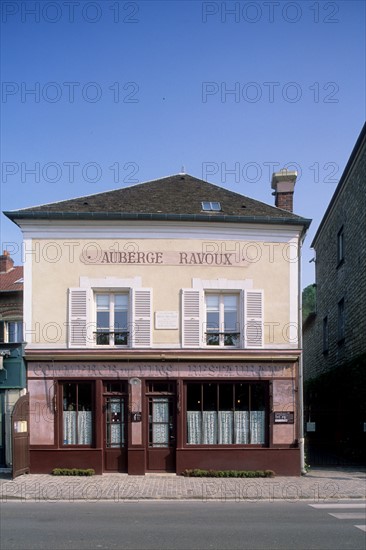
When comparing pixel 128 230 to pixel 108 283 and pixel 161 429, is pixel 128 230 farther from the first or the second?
pixel 161 429

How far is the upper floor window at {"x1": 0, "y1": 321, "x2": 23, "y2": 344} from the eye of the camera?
19156mm

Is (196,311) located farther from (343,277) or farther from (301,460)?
(343,277)

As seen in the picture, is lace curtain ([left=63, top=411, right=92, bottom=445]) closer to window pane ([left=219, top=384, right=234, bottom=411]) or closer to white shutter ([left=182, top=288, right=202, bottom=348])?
white shutter ([left=182, top=288, right=202, bottom=348])

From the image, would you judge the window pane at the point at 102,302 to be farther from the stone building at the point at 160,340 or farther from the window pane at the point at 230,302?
the window pane at the point at 230,302

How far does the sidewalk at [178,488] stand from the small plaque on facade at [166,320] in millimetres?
3900

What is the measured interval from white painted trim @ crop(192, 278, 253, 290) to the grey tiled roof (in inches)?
66.1

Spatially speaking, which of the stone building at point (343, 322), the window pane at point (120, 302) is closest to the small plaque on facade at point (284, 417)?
the stone building at point (343, 322)

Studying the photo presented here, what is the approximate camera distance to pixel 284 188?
19.7m

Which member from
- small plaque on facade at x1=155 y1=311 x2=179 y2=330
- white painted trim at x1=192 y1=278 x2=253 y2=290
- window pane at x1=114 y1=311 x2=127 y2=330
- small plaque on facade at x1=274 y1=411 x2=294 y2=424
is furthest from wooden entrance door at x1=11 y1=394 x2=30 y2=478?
small plaque on facade at x1=274 y1=411 x2=294 y2=424

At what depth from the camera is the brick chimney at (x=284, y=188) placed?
1961 cm

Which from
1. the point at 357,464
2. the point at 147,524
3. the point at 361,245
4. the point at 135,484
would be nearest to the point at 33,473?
the point at 135,484

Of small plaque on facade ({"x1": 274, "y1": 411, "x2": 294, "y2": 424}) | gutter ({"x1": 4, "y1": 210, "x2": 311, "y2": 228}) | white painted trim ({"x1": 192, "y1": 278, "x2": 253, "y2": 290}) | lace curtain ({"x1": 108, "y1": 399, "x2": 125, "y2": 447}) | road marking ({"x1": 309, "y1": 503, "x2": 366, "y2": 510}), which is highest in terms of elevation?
gutter ({"x1": 4, "y1": 210, "x2": 311, "y2": 228})

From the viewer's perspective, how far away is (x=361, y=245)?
65.6 ft

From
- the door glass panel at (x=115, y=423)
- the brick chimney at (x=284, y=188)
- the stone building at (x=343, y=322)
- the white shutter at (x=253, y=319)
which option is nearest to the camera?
the door glass panel at (x=115, y=423)
